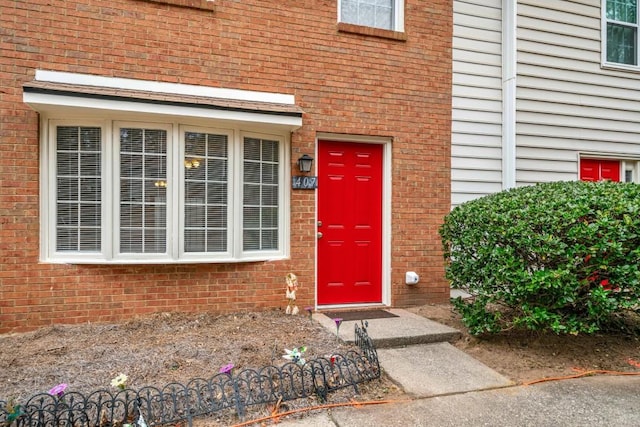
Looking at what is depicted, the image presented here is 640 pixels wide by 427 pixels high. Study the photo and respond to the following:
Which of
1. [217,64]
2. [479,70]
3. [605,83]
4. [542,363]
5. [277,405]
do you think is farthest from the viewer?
[605,83]

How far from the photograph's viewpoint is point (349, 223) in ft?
Answer: 18.7

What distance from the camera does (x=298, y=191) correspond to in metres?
5.37

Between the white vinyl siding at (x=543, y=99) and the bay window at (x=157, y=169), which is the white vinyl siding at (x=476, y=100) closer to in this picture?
the white vinyl siding at (x=543, y=99)

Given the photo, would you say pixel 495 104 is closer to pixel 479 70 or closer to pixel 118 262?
pixel 479 70

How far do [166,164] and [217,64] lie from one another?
1346 mm

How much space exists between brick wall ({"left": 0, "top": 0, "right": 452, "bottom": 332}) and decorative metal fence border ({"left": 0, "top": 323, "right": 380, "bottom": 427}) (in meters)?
1.83

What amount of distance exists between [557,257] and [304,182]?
2904 mm

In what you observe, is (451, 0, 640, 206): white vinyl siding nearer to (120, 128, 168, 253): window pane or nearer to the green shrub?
the green shrub

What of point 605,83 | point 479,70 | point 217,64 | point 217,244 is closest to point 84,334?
point 217,244

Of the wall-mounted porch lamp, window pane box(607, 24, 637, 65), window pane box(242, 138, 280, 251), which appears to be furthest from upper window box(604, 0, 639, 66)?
window pane box(242, 138, 280, 251)

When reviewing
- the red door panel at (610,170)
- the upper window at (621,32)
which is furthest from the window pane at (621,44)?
the red door panel at (610,170)

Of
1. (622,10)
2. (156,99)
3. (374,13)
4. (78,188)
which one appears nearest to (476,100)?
(374,13)

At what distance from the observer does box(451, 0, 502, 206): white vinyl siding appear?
6168 mm

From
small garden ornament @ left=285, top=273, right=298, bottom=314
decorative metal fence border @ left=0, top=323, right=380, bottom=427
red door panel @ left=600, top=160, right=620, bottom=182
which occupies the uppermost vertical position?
red door panel @ left=600, top=160, right=620, bottom=182
